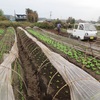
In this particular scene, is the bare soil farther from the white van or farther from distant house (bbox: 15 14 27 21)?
distant house (bbox: 15 14 27 21)

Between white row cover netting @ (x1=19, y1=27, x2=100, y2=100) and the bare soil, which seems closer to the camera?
white row cover netting @ (x1=19, y1=27, x2=100, y2=100)

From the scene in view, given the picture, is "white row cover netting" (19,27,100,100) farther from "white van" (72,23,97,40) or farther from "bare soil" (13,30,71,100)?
"white van" (72,23,97,40)

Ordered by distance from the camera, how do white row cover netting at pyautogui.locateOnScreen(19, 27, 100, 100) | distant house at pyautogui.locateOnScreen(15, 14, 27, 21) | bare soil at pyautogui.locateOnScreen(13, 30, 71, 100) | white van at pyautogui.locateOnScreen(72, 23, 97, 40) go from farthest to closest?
distant house at pyautogui.locateOnScreen(15, 14, 27, 21) → white van at pyautogui.locateOnScreen(72, 23, 97, 40) → bare soil at pyautogui.locateOnScreen(13, 30, 71, 100) → white row cover netting at pyautogui.locateOnScreen(19, 27, 100, 100)

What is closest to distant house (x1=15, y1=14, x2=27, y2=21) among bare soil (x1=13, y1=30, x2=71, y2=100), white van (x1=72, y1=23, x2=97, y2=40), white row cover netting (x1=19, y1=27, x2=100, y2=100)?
white van (x1=72, y1=23, x2=97, y2=40)

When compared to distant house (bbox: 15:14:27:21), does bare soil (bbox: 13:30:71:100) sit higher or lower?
higher

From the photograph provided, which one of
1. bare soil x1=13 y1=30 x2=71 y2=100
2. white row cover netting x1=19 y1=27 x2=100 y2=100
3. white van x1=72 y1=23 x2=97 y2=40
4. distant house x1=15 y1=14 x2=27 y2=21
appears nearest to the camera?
white row cover netting x1=19 y1=27 x2=100 y2=100

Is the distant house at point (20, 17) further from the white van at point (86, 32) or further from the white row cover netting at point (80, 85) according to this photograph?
the white row cover netting at point (80, 85)

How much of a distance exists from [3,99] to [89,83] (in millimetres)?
1615

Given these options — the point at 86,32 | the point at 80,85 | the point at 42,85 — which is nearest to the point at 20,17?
the point at 86,32

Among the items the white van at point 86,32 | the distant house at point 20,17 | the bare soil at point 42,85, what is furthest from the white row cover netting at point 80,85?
the distant house at point 20,17

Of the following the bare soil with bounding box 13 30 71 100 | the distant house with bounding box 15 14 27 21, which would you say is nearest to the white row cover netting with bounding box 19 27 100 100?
the bare soil with bounding box 13 30 71 100

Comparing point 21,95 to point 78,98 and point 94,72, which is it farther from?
point 94,72

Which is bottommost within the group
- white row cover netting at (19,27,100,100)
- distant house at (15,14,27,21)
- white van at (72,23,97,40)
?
distant house at (15,14,27,21)

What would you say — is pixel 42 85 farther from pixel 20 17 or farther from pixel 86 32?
pixel 20 17
